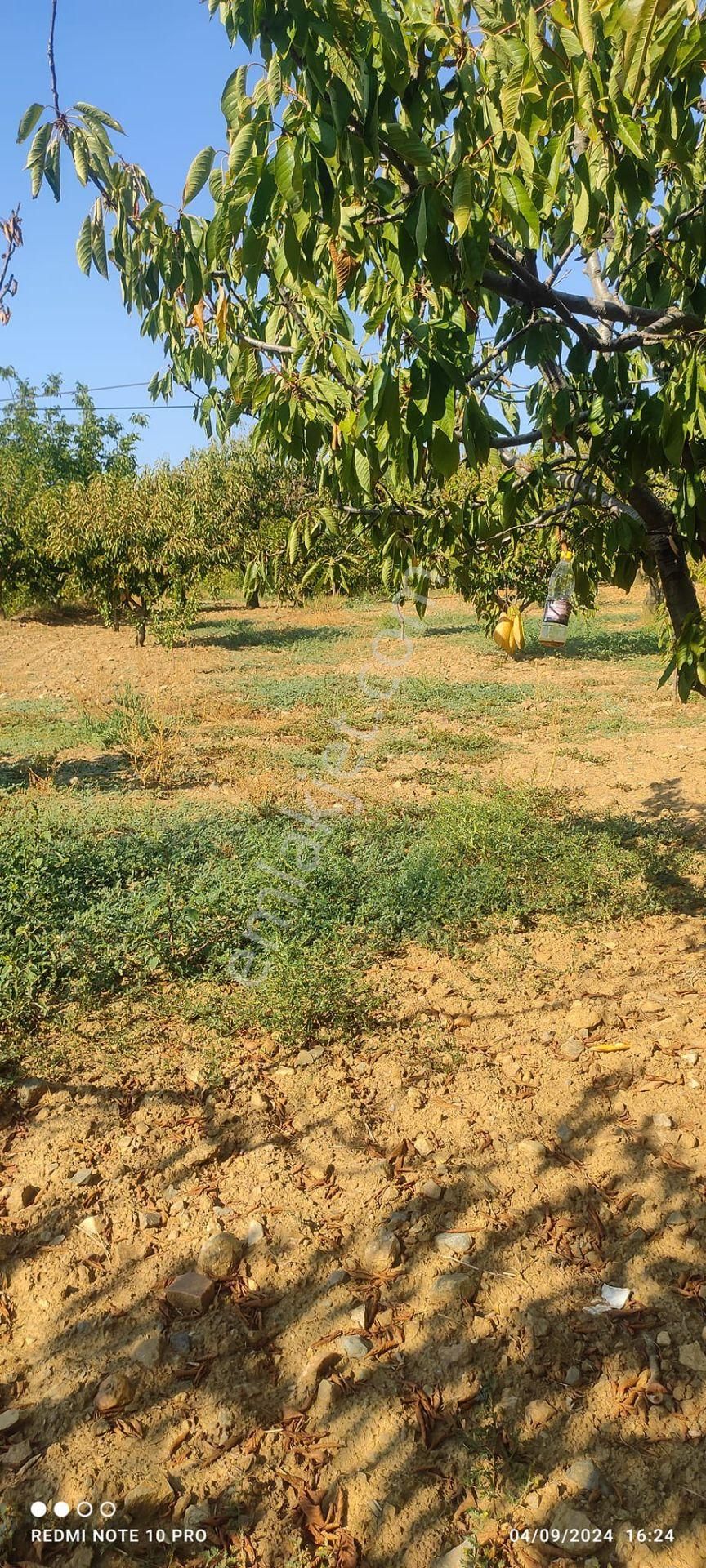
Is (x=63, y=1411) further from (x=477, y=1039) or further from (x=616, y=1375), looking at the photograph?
(x=477, y=1039)

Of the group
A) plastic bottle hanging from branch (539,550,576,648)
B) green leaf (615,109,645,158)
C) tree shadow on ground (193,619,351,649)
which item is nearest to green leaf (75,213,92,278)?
green leaf (615,109,645,158)

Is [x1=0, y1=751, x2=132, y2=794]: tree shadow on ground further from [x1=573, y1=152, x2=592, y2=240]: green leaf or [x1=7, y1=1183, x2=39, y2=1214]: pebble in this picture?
[x1=573, y1=152, x2=592, y2=240]: green leaf

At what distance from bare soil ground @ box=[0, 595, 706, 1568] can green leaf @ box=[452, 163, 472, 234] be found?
→ 2.22m

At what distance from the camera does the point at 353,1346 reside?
2035 mm

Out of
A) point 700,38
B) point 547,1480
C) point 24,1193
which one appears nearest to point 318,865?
point 24,1193

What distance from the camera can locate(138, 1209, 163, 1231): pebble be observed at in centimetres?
240

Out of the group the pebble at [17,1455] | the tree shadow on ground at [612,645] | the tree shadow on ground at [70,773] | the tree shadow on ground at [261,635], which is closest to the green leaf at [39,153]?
the pebble at [17,1455]

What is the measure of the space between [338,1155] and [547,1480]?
1.04m

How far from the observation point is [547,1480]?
5.63 feet

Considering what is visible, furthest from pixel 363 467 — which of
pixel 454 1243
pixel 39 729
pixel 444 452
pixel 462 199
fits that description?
pixel 39 729

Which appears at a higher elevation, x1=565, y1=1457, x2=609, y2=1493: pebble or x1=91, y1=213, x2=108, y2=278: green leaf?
x1=91, y1=213, x2=108, y2=278: green leaf

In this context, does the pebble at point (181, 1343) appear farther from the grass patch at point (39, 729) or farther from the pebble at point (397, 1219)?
the grass patch at point (39, 729)

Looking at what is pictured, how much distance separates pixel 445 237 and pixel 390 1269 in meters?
2.30

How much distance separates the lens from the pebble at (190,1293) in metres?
2.14
